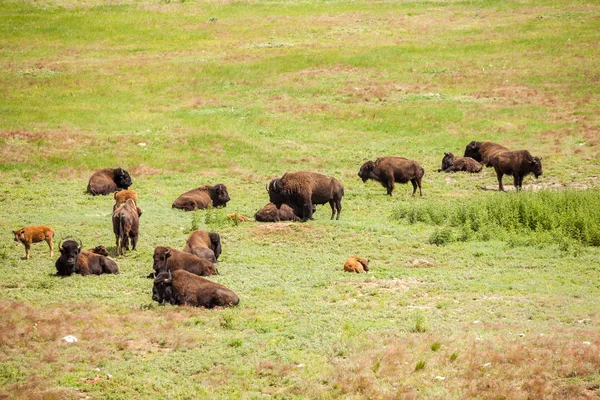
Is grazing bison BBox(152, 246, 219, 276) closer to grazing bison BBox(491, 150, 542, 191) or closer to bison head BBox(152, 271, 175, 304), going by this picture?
bison head BBox(152, 271, 175, 304)

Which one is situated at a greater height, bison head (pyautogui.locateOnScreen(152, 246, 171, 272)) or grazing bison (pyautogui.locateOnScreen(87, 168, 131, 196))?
grazing bison (pyautogui.locateOnScreen(87, 168, 131, 196))

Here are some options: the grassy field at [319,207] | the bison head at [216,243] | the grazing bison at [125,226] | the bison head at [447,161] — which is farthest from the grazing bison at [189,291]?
the bison head at [447,161]

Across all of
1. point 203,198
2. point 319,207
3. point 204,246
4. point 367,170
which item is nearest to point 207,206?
point 203,198

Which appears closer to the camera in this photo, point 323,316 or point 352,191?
point 323,316

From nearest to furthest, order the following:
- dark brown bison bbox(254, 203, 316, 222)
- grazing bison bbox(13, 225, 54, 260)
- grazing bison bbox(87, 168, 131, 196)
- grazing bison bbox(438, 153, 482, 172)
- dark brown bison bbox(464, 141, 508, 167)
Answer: grazing bison bbox(13, 225, 54, 260), dark brown bison bbox(254, 203, 316, 222), grazing bison bbox(87, 168, 131, 196), grazing bison bbox(438, 153, 482, 172), dark brown bison bbox(464, 141, 508, 167)

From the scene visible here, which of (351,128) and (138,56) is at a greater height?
(138,56)

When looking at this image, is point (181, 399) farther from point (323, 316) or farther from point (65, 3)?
point (65, 3)

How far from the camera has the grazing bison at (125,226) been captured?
22.4m

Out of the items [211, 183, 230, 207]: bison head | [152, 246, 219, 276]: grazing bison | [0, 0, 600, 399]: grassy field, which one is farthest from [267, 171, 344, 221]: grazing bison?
[152, 246, 219, 276]: grazing bison

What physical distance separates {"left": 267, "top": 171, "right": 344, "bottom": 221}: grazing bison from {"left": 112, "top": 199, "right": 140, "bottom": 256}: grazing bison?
521 cm

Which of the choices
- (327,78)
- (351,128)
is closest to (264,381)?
(351,128)

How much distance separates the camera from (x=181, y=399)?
13.5m

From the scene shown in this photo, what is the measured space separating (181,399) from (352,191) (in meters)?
19.0

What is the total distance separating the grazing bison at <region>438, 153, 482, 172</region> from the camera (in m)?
35.3
